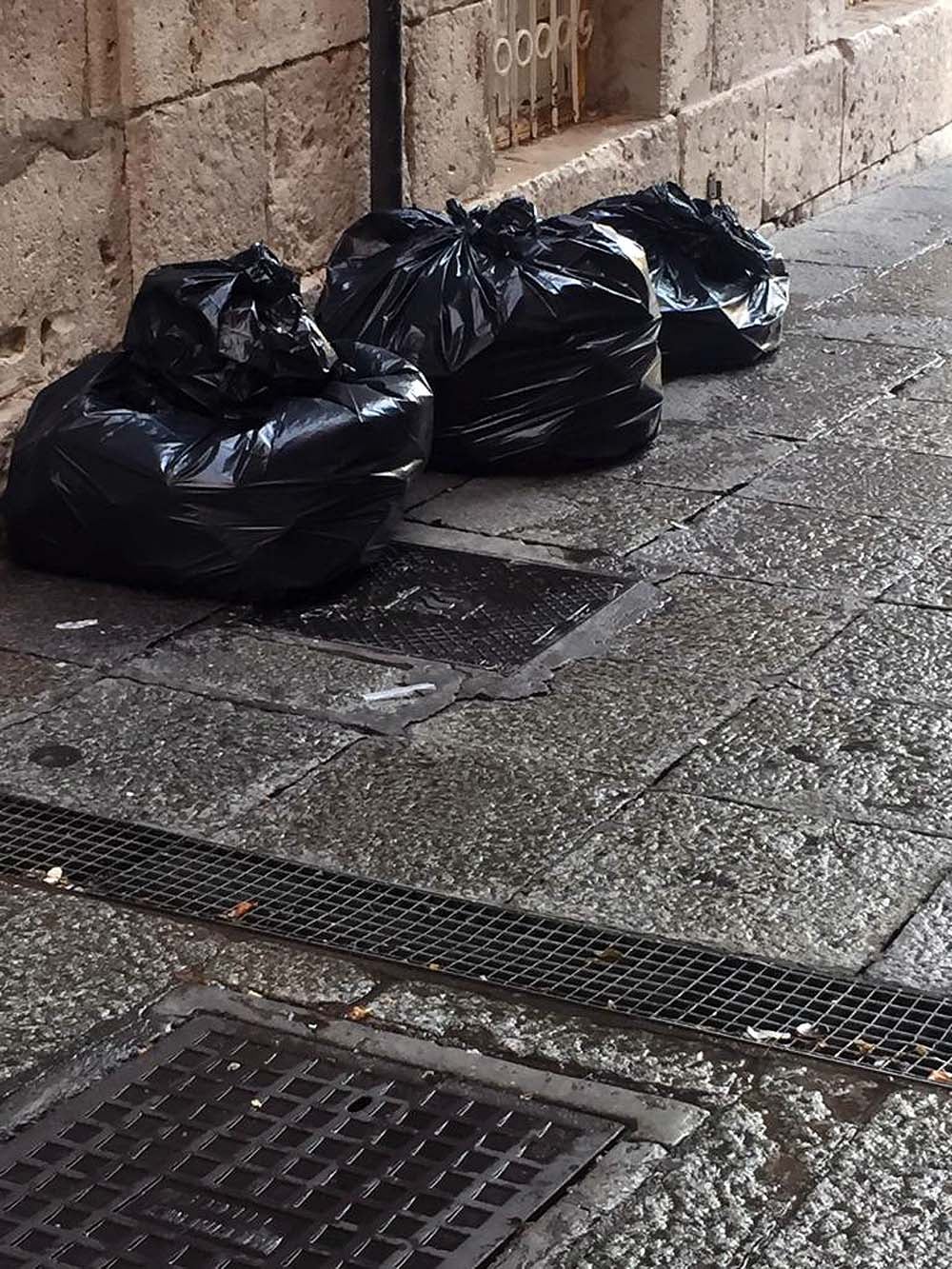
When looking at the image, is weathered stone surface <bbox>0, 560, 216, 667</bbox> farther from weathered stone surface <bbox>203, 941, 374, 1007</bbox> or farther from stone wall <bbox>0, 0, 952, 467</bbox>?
weathered stone surface <bbox>203, 941, 374, 1007</bbox>

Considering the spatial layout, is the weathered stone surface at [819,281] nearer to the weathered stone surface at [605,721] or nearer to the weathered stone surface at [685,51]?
the weathered stone surface at [685,51]

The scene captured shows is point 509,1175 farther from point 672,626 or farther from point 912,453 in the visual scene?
point 912,453

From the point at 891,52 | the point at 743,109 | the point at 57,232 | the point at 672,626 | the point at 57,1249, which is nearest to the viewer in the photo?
the point at 57,1249

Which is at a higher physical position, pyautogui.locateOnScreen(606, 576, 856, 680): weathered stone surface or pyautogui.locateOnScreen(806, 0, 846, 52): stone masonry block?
pyautogui.locateOnScreen(806, 0, 846, 52): stone masonry block

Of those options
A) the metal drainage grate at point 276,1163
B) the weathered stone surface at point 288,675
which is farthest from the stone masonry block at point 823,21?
the metal drainage grate at point 276,1163

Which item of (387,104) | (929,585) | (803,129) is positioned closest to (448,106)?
(387,104)

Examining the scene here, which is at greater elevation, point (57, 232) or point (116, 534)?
point (57, 232)

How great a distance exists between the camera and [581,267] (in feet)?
18.0

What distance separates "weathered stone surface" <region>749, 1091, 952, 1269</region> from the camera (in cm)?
263

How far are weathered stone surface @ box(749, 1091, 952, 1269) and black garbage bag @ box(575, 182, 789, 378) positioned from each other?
3.78 meters

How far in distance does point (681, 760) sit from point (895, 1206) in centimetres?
139

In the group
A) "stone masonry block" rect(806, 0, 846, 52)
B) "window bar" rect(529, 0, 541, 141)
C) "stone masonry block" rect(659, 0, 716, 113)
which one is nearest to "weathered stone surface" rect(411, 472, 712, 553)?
"window bar" rect(529, 0, 541, 141)

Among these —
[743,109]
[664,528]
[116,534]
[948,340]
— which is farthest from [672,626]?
[743,109]

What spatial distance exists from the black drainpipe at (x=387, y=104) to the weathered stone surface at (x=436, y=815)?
2676mm
